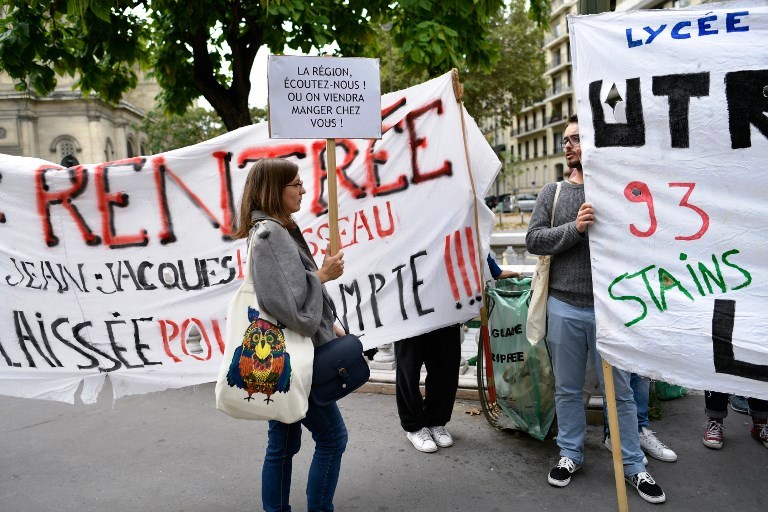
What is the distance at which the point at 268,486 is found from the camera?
2666 mm

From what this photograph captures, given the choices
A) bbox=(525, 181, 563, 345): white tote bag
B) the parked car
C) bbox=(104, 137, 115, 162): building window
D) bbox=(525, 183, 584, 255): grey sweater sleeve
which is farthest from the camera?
bbox=(104, 137, 115, 162): building window

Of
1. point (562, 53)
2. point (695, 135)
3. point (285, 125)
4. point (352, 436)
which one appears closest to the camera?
point (695, 135)

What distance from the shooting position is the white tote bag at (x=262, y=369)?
2.41 metres

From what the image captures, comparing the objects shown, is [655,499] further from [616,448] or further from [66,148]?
[66,148]

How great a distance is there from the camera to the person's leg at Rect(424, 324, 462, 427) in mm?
3779

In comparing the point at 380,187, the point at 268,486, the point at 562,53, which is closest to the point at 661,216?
the point at 380,187

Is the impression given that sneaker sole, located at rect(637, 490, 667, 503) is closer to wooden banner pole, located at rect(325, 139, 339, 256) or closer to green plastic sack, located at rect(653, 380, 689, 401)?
green plastic sack, located at rect(653, 380, 689, 401)

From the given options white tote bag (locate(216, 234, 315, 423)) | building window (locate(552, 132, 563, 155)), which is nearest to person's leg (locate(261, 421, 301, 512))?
white tote bag (locate(216, 234, 315, 423))

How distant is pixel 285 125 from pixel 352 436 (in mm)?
2199

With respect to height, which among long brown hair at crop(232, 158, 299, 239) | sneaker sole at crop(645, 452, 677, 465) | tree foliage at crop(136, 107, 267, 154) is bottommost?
sneaker sole at crop(645, 452, 677, 465)

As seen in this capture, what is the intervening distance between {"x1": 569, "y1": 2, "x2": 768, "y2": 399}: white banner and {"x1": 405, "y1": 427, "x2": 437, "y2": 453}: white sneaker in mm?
1391

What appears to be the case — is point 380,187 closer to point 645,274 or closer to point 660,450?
point 645,274

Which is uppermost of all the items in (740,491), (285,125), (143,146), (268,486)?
(143,146)

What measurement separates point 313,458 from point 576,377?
1487mm
